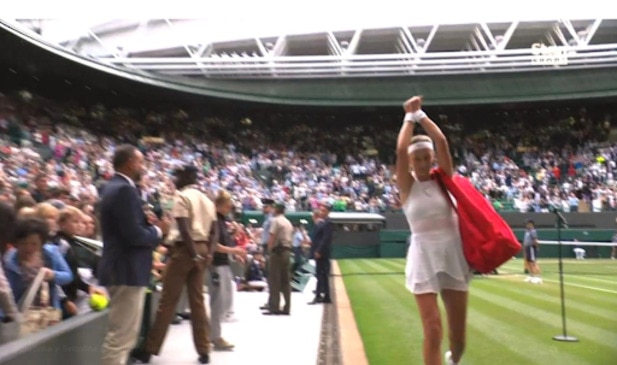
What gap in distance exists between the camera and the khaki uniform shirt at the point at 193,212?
618cm

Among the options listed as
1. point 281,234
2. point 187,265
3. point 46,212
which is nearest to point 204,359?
point 187,265

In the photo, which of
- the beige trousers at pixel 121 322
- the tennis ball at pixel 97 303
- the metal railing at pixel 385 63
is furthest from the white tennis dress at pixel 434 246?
the metal railing at pixel 385 63

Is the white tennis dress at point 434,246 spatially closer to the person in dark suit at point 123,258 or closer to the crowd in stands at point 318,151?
the person in dark suit at point 123,258

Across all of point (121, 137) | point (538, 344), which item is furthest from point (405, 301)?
point (121, 137)

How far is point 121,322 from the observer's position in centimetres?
493

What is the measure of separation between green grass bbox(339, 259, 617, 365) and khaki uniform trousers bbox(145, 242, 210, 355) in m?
1.71

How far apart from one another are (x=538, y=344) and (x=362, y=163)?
102 ft

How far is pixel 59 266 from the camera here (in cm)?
468

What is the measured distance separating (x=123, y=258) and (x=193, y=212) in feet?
4.82

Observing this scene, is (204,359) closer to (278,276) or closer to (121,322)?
(121,322)

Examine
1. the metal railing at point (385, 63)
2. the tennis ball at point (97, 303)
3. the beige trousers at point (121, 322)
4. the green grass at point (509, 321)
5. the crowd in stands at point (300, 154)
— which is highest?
the metal railing at point (385, 63)

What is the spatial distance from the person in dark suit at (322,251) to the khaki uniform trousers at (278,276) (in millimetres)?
1247

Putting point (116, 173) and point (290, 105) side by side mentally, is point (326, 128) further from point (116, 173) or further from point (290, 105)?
point (116, 173)

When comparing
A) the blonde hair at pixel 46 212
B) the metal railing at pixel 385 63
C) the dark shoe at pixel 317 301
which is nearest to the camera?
the blonde hair at pixel 46 212
